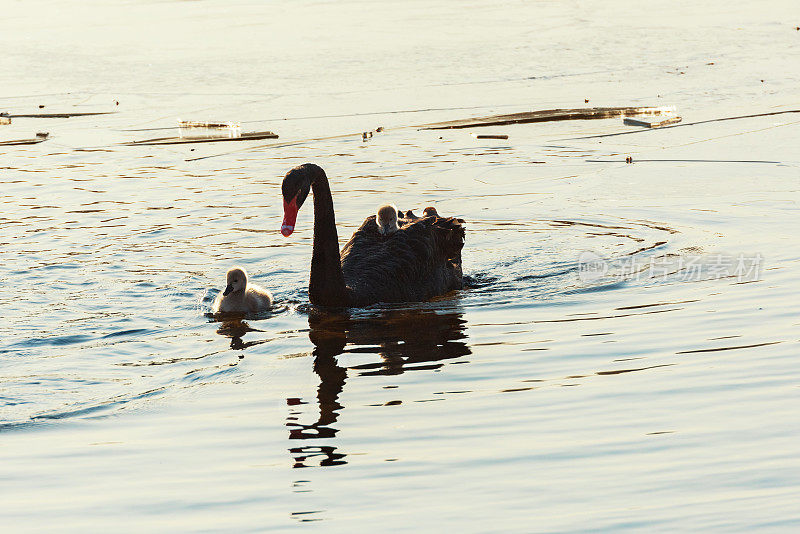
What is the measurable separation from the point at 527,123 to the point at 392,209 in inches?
221

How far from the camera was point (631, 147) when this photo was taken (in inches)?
478

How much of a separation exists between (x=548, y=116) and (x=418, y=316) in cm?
679

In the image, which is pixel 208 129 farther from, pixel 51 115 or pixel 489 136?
pixel 489 136

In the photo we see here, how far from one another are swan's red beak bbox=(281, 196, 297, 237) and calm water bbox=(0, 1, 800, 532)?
2.27 ft

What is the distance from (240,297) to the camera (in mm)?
7414

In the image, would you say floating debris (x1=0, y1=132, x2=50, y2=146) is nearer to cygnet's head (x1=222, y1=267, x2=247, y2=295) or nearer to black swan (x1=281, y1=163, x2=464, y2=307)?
black swan (x1=281, y1=163, x2=464, y2=307)

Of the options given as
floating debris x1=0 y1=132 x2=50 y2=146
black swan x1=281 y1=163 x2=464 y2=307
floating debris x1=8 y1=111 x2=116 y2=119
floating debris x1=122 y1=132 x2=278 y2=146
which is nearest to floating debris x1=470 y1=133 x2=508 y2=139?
floating debris x1=122 y1=132 x2=278 y2=146

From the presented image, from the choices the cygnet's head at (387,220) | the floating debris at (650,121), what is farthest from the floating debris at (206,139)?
the cygnet's head at (387,220)

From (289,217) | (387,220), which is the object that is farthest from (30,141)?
(289,217)

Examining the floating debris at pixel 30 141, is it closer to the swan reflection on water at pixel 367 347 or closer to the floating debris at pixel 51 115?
the floating debris at pixel 51 115

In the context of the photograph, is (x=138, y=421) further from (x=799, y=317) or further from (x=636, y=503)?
(x=799, y=317)

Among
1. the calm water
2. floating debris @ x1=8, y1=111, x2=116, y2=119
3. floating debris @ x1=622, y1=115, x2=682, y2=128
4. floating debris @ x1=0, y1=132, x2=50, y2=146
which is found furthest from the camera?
floating debris @ x1=8, y1=111, x2=116, y2=119

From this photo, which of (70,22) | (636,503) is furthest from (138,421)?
(70,22)

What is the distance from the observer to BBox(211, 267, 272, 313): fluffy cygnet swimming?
24.0ft
